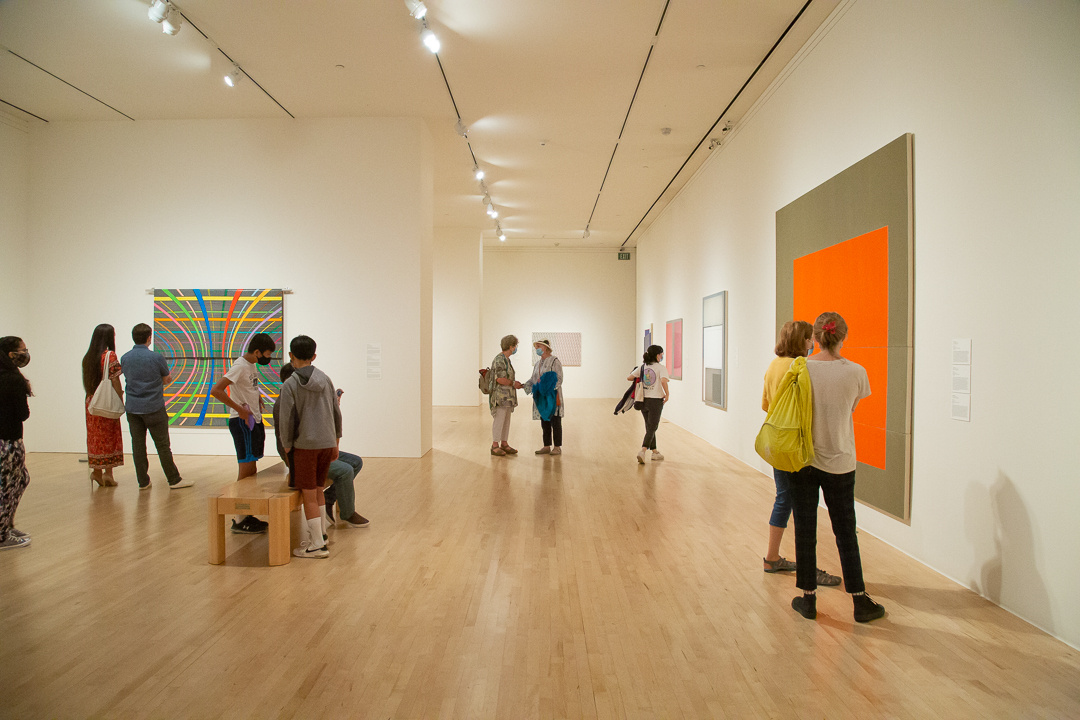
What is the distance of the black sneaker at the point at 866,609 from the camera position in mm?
3221

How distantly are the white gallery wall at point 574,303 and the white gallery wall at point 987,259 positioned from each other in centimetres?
1357

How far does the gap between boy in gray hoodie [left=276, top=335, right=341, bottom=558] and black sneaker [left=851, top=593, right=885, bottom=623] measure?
3.38 meters

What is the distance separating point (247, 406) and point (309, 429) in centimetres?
133

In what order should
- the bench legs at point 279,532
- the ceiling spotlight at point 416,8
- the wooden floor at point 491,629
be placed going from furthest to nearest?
1. the ceiling spotlight at point 416,8
2. the bench legs at point 279,532
3. the wooden floor at point 491,629

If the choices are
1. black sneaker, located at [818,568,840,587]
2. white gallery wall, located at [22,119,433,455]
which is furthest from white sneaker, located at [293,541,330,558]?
white gallery wall, located at [22,119,433,455]

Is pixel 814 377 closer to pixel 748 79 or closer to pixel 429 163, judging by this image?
pixel 748 79

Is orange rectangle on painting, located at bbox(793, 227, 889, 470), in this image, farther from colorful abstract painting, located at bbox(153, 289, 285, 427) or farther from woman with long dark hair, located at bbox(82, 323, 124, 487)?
woman with long dark hair, located at bbox(82, 323, 124, 487)

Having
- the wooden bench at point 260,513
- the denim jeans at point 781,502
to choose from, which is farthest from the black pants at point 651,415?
the wooden bench at point 260,513

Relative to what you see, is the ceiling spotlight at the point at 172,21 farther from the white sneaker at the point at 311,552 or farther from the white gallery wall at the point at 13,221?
the white sneaker at the point at 311,552

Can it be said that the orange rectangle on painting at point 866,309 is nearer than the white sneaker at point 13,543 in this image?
No

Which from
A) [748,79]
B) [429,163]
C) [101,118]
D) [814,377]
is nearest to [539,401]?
[429,163]

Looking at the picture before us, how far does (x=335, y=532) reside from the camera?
16.1ft

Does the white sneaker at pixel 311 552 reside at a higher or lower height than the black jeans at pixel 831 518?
lower

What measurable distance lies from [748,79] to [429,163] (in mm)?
4505
